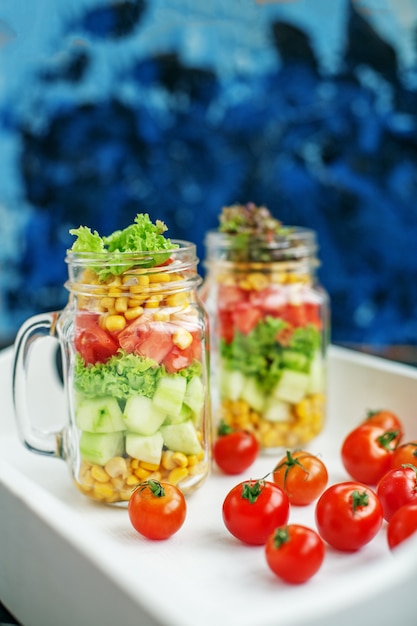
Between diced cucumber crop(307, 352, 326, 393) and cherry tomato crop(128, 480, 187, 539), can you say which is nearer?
cherry tomato crop(128, 480, 187, 539)

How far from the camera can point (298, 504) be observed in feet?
4.48

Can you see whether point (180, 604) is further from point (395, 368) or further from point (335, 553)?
point (395, 368)

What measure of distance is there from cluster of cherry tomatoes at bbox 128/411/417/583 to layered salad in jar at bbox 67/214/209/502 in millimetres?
91

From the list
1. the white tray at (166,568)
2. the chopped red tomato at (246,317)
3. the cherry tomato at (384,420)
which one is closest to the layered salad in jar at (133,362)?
the white tray at (166,568)

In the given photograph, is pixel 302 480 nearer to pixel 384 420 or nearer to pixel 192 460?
pixel 192 460

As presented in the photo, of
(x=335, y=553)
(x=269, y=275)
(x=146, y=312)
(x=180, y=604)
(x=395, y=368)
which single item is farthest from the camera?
(x=395, y=368)

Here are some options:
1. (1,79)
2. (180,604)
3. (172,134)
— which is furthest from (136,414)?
(1,79)

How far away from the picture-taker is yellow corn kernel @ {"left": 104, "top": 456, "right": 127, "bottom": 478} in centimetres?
129

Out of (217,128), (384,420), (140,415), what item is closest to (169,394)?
(140,415)

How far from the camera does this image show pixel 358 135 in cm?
298

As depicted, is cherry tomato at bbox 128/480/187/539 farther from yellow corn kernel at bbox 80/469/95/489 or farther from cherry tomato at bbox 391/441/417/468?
cherry tomato at bbox 391/441/417/468

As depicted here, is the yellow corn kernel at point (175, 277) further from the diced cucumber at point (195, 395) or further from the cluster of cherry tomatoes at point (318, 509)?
the cluster of cherry tomatoes at point (318, 509)

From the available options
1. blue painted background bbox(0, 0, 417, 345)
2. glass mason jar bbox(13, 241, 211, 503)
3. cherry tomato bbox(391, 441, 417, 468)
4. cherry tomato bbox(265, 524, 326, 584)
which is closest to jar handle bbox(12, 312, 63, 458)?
glass mason jar bbox(13, 241, 211, 503)

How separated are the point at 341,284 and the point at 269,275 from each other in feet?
5.07
